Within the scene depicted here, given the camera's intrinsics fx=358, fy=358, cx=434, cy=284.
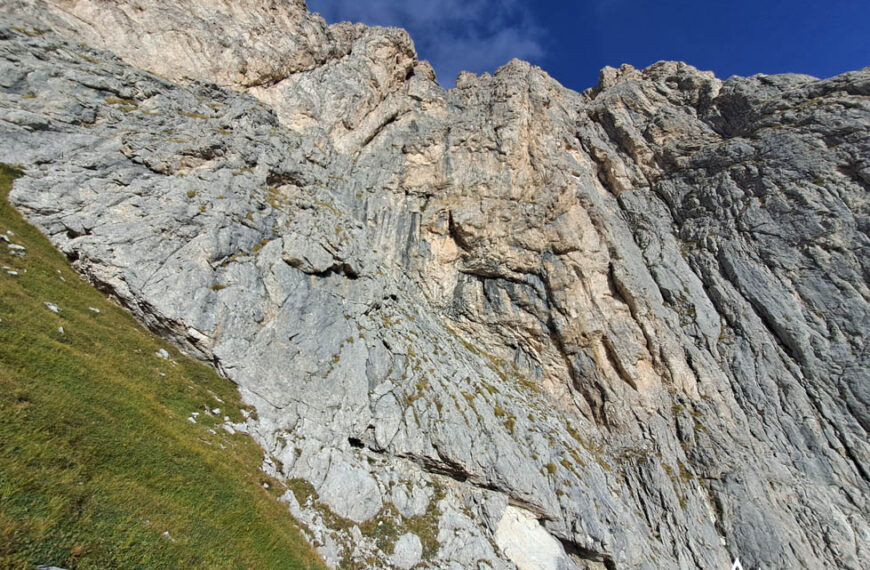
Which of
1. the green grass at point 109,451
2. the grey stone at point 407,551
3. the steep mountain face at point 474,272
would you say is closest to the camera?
the green grass at point 109,451

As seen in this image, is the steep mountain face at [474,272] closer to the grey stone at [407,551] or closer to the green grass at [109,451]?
the grey stone at [407,551]

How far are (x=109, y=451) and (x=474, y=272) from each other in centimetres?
3311

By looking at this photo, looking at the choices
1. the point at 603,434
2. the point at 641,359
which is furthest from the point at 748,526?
the point at 641,359

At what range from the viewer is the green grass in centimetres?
805

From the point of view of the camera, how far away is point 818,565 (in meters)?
24.2

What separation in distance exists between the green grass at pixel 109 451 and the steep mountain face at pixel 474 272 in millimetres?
1863

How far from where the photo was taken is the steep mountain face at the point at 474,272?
67.0 ft

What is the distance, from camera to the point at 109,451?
10.5m

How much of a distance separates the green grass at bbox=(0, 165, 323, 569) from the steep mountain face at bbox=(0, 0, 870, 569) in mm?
1863

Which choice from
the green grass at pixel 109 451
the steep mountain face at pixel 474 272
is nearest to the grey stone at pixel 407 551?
the steep mountain face at pixel 474 272

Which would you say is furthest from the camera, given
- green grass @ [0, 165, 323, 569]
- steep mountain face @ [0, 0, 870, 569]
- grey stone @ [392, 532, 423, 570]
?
steep mountain face @ [0, 0, 870, 569]

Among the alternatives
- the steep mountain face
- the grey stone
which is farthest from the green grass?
the grey stone

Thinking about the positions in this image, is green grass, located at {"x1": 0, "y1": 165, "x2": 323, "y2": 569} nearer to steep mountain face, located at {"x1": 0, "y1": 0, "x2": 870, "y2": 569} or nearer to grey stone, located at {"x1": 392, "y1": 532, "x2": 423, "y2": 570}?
steep mountain face, located at {"x1": 0, "y1": 0, "x2": 870, "y2": 569}

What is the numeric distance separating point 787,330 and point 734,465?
14.5 meters
